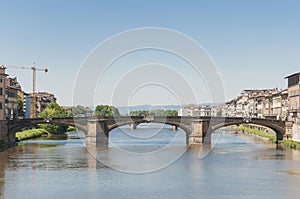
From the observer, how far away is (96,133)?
66438 mm

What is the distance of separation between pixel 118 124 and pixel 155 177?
32.9 meters

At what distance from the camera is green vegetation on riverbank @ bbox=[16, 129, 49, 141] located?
2894 inches

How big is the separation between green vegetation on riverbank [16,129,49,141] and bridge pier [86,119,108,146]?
1144 cm

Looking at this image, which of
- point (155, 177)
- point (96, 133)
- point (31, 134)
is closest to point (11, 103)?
point (31, 134)

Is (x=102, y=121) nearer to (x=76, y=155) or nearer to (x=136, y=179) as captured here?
(x=76, y=155)

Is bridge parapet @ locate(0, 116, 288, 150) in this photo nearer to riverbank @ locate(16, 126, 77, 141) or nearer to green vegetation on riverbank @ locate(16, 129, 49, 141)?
riverbank @ locate(16, 126, 77, 141)

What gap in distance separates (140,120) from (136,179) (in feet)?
111

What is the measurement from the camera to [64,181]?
3553 cm

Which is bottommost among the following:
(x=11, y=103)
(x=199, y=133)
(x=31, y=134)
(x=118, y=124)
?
(x=31, y=134)

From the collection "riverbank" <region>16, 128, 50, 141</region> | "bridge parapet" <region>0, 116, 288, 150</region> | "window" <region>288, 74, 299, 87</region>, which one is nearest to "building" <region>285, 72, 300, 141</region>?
"window" <region>288, 74, 299, 87</region>

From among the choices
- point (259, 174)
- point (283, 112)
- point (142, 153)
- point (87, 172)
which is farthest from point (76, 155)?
point (283, 112)

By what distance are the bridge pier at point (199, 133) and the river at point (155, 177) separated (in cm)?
1512

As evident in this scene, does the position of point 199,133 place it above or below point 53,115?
below

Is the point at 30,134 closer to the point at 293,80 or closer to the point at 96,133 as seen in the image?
the point at 96,133
